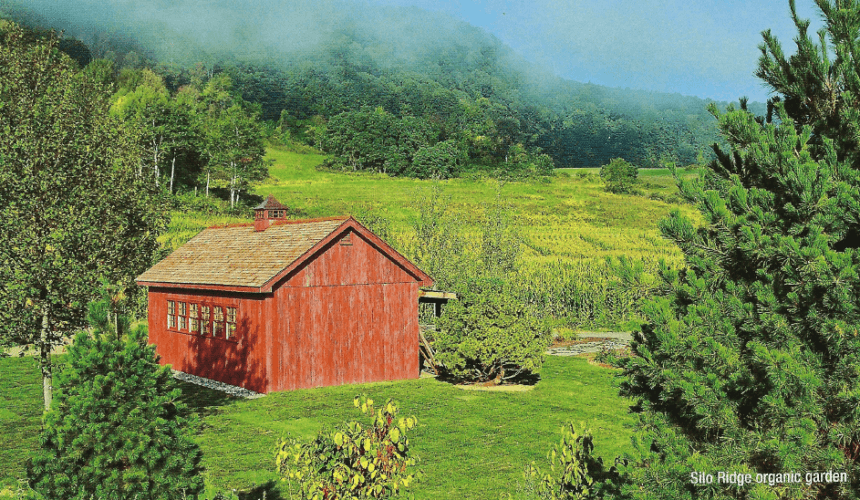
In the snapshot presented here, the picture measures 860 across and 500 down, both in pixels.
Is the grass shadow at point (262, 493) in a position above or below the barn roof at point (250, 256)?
below

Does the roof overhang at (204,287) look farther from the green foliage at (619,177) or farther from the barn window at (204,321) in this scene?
the green foliage at (619,177)

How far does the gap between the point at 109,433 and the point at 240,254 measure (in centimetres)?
1639

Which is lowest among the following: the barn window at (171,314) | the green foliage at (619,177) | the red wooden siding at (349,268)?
the barn window at (171,314)

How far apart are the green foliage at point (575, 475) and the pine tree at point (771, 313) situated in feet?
3.45

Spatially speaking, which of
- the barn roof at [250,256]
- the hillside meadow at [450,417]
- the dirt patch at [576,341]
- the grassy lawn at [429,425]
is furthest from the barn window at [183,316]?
the dirt patch at [576,341]

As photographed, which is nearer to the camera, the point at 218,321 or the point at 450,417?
the point at 450,417

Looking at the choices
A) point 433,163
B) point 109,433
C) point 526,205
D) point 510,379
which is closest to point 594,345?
point 510,379

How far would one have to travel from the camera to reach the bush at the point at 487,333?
19094 millimetres

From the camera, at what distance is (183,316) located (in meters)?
22.0

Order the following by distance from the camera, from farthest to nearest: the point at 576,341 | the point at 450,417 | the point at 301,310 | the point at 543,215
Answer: the point at 543,215 < the point at 576,341 < the point at 301,310 < the point at 450,417

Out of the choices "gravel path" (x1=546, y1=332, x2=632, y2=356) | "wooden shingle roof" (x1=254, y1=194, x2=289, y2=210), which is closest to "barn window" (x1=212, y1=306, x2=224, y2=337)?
→ "wooden shingle roof" (x1=254, y1=194, x2=289, y2=210)

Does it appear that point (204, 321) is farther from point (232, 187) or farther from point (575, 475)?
point (232, 187)

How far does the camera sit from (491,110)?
17888cm

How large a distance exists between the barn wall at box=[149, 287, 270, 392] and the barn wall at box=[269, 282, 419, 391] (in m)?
0.62
